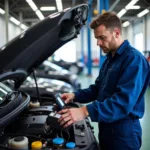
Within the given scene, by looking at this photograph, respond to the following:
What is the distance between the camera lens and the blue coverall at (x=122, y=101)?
1.38 m

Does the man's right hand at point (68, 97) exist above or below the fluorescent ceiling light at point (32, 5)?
below

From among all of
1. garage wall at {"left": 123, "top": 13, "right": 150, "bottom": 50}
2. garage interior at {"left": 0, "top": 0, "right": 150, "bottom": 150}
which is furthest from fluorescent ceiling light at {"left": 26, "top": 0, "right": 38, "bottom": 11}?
garage wall at {"left": 123, "top": 13, "right": 150, "bottom": 50}

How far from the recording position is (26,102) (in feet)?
Result: 6.42

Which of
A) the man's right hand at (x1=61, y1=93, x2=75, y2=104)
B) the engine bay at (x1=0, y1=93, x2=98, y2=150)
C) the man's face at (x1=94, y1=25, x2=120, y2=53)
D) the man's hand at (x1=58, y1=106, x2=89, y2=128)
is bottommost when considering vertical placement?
the engine bay at (x1=0, y1=93, x2=98, y2=150)

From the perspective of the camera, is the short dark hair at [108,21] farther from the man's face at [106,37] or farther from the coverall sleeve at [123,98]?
the coverall sleeve at [123,98]

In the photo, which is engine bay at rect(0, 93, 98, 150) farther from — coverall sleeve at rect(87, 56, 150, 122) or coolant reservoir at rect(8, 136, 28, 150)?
coverall sleeve at rect(87, 56, 150, 122)

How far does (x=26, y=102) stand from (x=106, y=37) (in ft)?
3.03

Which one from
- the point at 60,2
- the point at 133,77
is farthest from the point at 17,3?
the point at 133,77

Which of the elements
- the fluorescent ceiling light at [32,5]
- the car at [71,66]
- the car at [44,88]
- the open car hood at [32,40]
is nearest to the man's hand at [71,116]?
the open car hood at [32,40]

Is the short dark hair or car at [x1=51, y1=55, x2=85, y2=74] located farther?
car at [x1=51, y1=55, x2=85, y2=74]

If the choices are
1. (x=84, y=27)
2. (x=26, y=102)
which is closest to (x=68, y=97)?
(x=26, y=102)

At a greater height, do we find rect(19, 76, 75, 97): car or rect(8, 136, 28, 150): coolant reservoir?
rect(8, 136, 28, 150): coolant reservoir

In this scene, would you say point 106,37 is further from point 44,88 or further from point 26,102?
point 44,88

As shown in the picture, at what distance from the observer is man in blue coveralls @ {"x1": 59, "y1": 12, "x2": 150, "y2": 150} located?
54.2 inches
